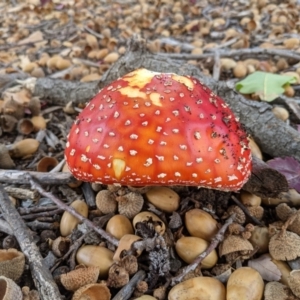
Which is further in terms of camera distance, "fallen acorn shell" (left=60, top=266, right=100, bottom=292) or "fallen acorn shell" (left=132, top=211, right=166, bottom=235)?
"fallen acorn shell" (left=132, top=211, right=166, bottom=235)

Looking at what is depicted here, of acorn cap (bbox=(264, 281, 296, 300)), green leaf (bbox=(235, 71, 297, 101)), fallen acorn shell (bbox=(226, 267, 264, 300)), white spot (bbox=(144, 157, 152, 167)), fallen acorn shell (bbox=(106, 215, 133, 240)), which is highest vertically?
white spot (bbox=(144, 157, 152, 167))

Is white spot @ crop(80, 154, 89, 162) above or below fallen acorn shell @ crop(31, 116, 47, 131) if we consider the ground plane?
above

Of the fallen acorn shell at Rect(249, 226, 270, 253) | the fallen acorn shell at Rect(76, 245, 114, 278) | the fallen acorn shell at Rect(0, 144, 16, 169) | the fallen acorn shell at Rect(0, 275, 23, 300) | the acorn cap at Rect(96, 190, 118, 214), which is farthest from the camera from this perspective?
the fallen acorn shell at Rect(0, 144, 16, 169)

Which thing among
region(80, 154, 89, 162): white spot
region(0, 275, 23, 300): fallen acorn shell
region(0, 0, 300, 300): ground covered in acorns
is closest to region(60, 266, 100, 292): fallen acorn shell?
region(0, 0, 300, 300): ground covered in acorns

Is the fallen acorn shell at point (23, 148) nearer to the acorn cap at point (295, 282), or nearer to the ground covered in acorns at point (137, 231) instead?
the ground covered in acorns at point (137, 231)

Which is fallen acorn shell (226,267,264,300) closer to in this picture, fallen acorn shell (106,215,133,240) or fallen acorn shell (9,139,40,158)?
fallen acorn shell (106,215,133,240)

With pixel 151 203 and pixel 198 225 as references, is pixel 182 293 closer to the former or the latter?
pixel 198 225
